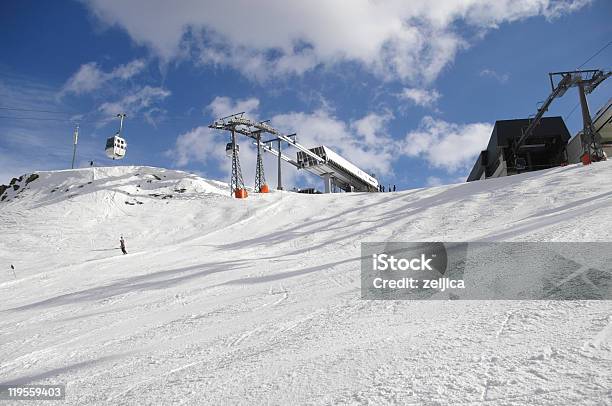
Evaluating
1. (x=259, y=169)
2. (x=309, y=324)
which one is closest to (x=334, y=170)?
(x=259, y=169)

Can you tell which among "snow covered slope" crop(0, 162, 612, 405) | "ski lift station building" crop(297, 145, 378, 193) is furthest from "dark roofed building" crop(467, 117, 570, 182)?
"snow covered slope" crop(0, 162, 612, 405)

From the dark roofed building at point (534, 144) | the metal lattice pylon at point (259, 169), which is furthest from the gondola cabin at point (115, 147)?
the dark roofed building at point (534, 144)

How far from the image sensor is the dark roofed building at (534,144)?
126 feet

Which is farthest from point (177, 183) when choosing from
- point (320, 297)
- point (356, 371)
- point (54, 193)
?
point (356, 371)

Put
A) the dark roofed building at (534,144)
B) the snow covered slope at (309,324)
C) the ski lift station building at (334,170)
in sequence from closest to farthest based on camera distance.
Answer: the snow covered slope at (309,324)
the dark roofed building at (534,144)
the ski lift station building at (334,170)

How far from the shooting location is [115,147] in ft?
111

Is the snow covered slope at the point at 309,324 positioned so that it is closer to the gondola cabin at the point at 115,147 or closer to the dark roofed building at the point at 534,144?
the gondola cabin at the point at 115,147

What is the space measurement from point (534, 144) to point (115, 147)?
3823 centimetres

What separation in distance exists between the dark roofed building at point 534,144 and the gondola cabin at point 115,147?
35045 millimetres

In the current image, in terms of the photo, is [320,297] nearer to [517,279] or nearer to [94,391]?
[517,279]

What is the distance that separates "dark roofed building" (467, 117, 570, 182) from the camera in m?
38.5

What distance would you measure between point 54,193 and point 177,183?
8396 mm

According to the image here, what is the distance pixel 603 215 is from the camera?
8281 millimetres

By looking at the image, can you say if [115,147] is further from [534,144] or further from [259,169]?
[534,144]
